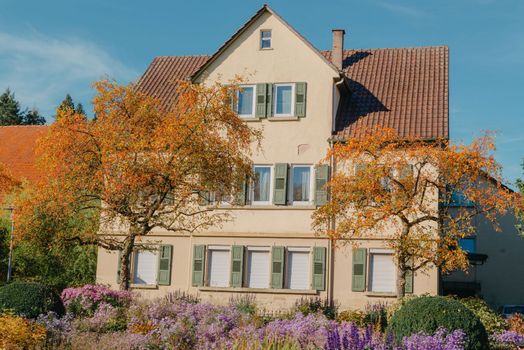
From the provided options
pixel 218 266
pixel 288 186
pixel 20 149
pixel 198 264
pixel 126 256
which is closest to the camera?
pixel 126 256

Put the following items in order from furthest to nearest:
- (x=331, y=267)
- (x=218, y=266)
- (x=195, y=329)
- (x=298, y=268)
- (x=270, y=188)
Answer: (x=218, y=266), (x=270, y=188), (x=298, y=268), (x=331, y=267), (x=195, y=329)

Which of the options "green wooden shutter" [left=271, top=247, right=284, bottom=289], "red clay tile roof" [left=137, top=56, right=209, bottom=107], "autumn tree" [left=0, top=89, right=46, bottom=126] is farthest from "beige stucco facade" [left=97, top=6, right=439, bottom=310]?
"autumn tree" [left=0, top=89, right=46, bottom=126]

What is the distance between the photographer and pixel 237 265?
32.1 meters

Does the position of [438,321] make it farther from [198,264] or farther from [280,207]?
[198,264]

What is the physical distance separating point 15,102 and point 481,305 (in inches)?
2305

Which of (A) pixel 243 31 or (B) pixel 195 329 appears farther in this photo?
(A) pixel 243 31

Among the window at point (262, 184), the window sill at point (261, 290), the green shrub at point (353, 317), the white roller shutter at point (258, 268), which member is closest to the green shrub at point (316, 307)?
the window sill at point (261, 290)

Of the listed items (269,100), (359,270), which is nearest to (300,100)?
(269,100)

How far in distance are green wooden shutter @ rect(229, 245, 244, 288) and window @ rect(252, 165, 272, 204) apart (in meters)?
2.01

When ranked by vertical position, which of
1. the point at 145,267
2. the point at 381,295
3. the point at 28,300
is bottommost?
the point at 28,300

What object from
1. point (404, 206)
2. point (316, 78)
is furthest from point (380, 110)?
point (404, 206)

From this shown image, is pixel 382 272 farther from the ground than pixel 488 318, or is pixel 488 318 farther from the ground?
pixel 382 272

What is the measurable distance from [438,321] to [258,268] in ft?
49.6

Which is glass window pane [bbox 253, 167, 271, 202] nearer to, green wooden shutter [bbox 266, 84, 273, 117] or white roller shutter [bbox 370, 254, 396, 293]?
green wooden shutter [bbox 266, 84, 273, 117]
